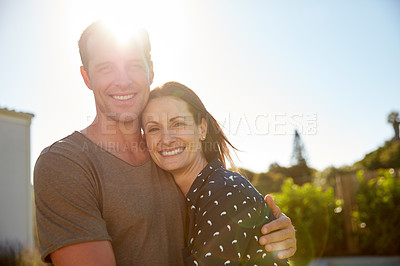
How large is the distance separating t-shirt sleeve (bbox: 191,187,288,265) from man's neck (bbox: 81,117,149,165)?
2.17 feet

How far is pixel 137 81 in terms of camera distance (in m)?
2.62

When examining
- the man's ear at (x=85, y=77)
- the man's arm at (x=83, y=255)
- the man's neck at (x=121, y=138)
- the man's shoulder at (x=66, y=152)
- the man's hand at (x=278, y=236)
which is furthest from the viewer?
the man's ear at (x=85, y=77)

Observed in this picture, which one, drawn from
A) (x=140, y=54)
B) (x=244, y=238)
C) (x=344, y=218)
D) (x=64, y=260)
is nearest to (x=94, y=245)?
(x=64, y=260)

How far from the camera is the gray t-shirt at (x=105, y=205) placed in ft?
5.81

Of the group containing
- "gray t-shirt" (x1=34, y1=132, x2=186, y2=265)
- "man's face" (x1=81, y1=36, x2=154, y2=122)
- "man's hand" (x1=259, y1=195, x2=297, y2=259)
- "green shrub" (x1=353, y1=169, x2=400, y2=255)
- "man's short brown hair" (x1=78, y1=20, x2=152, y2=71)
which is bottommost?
"green shrub" (x1=353, y1=169, x2=400, y2=255)

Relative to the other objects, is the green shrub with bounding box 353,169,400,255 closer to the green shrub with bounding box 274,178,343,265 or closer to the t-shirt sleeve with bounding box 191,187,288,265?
the green shrub with bounding box 274,178,343,265

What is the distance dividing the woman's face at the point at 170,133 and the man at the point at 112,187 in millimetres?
79

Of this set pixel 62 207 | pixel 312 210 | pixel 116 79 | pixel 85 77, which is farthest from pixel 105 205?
pixel 312 210

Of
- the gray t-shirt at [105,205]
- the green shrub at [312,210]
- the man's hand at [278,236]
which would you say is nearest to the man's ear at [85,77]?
the gray t-shirt at [105,205]

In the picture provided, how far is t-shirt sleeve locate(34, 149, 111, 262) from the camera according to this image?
1740 mm

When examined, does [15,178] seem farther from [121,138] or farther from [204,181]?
[204,181]

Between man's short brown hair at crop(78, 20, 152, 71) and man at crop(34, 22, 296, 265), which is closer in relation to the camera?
man at crop(34, 22, 296, 265)

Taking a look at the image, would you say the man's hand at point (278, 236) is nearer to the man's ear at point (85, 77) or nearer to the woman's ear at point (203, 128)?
the woman's ear at point (203, 128)

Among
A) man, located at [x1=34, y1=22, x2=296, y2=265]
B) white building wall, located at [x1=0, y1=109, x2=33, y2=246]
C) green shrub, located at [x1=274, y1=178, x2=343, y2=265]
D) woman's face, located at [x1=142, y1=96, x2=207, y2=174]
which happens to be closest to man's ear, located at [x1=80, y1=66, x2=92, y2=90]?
man, located at [x1=34, y1=22, x2=296, y2=265]
